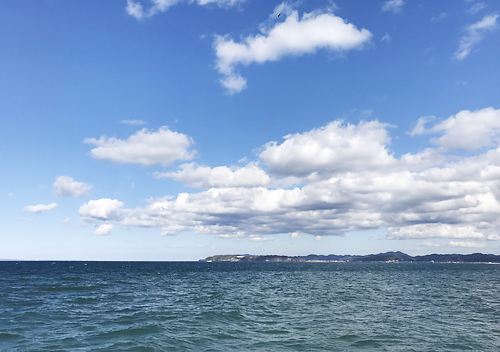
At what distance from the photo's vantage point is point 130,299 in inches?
2053

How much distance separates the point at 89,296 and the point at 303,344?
1654 inches

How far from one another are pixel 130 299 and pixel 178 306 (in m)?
11.0

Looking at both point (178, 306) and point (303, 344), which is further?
point (178, 306)

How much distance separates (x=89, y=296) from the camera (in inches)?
2151

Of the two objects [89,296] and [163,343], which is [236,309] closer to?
[163,343]

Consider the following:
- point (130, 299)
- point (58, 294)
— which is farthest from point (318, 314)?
point (58, 294)

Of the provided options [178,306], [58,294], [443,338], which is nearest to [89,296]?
[58,294]

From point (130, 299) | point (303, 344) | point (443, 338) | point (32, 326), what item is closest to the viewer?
point (303, 344)

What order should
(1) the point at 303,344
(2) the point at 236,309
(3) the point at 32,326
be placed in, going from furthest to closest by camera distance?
1. (2) the point at 236,309
2. (3) the point at 32,326
3. (1) the point at 303,344

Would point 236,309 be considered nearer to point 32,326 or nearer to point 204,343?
point 204,343

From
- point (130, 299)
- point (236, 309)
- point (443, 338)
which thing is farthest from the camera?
point (130, 299)

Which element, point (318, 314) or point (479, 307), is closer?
point (318, 314)

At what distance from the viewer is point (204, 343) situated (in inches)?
1061

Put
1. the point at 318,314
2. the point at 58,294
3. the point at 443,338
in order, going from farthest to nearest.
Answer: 1. the point at 58,294
2. the point at 318,314
3. the point at 443,338
